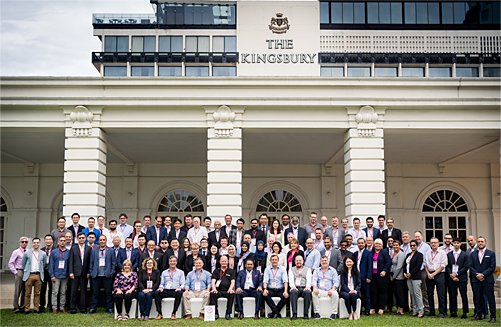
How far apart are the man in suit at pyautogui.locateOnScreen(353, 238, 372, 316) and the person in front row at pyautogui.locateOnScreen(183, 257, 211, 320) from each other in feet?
9.69

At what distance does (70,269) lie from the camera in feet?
37.5

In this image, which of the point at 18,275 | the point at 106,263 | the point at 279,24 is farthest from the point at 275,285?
the point at 279,24

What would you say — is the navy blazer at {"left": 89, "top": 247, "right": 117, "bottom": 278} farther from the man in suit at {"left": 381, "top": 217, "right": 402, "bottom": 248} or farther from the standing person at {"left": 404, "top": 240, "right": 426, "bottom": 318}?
the standing person at {"left": 404, "top": 240, "right": 426, "bottom": 318}

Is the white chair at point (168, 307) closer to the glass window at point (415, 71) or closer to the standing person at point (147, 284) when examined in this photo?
the standing person at point (147, 284)

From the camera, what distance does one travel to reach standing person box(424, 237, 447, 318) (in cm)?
1137

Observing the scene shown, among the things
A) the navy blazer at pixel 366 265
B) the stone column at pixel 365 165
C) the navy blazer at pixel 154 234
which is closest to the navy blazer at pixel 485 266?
the navy blazer at pixel 366 265

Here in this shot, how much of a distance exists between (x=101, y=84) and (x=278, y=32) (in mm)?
22499

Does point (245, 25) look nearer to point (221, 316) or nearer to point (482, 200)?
point (482, 200)

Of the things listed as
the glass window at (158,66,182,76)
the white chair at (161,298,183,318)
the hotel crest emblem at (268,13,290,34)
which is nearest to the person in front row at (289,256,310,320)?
the white chair at (161,298,183,318)

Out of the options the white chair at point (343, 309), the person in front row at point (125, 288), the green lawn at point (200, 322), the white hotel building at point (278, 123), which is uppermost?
the white hotel building at point (278, 123)

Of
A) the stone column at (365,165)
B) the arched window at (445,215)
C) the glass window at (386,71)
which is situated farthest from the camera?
the glass window at (386,71)

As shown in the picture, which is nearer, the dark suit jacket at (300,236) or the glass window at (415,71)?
the dark suit jacket at (300,236)

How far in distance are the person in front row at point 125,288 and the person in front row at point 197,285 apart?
99 cm

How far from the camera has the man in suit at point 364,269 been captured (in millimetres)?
11438
